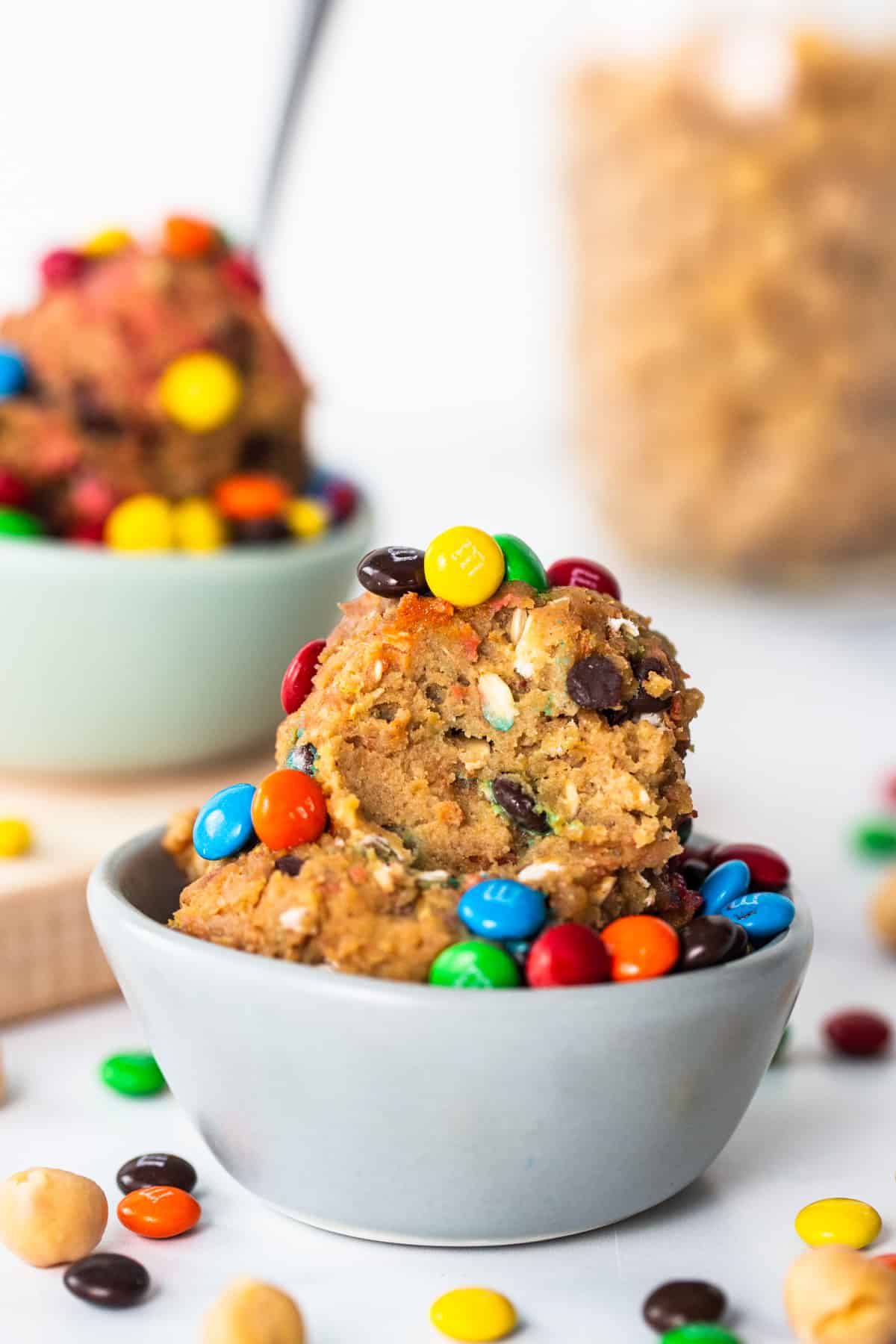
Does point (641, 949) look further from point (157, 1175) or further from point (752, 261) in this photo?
point (752, 261)

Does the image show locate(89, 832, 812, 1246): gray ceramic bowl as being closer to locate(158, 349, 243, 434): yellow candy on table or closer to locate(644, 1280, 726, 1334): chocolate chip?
locate(644, 1280, 726, 1334): chocolate chip

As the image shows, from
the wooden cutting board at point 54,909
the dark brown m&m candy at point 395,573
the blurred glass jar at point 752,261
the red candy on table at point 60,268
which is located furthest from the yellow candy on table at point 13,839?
the blurred glass jar at point 752,261

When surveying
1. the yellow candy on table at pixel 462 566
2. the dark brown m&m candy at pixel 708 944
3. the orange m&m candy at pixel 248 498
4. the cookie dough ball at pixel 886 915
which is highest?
the yellow candy on table at pixel 462 566

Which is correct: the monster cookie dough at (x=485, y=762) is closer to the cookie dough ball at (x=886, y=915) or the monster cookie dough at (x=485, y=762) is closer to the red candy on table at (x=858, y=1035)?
the red candy on table at (x=858, y=1035)

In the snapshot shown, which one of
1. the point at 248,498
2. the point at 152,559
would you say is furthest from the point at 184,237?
the point at 152,559

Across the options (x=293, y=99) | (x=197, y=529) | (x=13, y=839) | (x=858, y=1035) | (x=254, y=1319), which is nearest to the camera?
(x=254, y=1319)

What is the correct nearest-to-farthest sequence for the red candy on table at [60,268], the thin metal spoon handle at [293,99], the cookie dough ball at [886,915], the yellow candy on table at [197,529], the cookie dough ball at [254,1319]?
1. the cookie dough ball at [254,1319]
2. the cookie dough ball at [886,915]
3. the yellow candy on table at [197,529]
4. the red candy on table at [60,268]
5. the thin metal spoon handle at [293,99]

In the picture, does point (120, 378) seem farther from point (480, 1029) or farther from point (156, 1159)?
point (480, 1029)

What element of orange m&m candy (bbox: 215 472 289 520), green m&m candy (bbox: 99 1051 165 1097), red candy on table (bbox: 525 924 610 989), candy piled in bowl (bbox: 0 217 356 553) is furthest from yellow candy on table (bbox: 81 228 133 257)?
red candy on table (bbox: 525 924 610 989)
